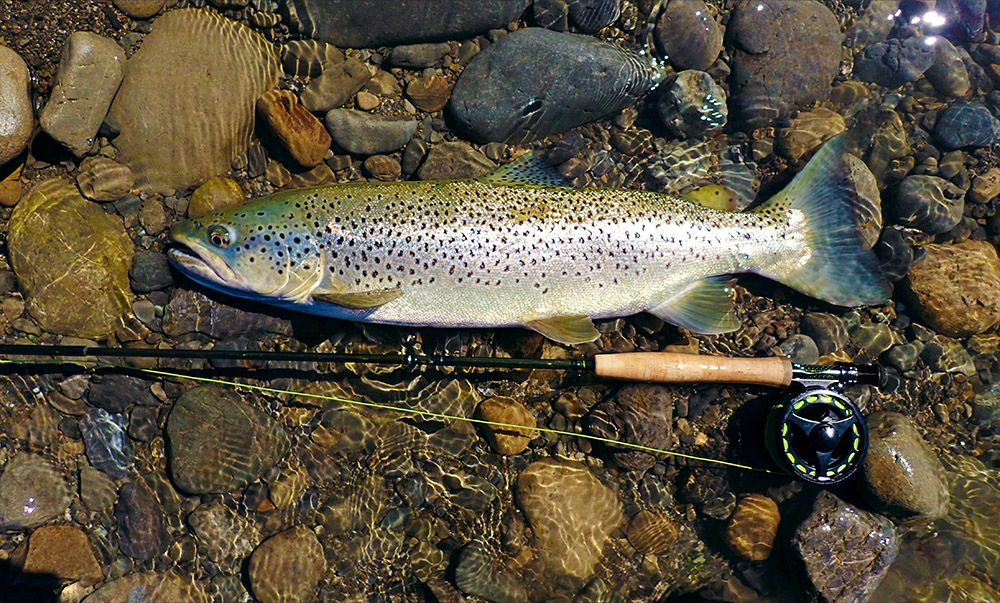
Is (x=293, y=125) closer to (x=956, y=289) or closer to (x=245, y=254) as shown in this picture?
(x=245, y=254)

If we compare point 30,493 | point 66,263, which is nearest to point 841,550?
point 30,493

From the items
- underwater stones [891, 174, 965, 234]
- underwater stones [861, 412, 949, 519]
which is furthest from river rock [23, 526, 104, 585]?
underwater stones [891, 174, 965, 234]

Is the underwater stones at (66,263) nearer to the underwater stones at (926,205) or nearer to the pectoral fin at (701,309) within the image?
the pectoral fin at (701,309)

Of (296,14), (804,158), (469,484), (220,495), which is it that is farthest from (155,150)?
(804,158)

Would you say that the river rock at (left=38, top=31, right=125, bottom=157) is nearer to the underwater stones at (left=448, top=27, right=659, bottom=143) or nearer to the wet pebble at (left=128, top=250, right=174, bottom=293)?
the wet pebble at (left=128, top=250, right=174, bottom=293)

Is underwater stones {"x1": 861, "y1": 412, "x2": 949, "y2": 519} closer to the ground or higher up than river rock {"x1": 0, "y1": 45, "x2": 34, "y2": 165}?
closer to the ground

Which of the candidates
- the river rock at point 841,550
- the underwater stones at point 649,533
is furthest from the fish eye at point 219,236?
the river rock at point 841,550

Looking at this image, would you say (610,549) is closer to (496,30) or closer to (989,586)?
(989,586)
